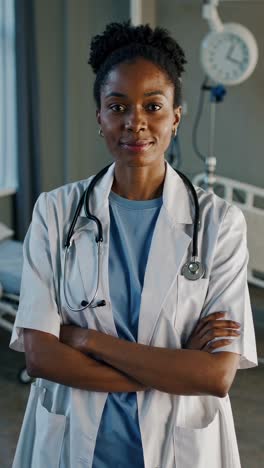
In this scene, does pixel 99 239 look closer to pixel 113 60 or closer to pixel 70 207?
pixel 70 207

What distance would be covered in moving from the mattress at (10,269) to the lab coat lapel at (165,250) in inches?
68.8

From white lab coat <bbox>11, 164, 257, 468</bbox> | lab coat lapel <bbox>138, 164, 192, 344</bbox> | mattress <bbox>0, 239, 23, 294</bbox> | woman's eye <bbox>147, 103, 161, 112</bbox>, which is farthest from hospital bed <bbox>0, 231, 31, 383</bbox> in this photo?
woman's eye <bbox>147, 103, 161, 112</bbox>

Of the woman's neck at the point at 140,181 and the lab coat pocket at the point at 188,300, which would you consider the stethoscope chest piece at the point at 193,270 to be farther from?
the woman's neck at the point at 140,181

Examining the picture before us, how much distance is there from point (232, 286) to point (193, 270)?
85 mm

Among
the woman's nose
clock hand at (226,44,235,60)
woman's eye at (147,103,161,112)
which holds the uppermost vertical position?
woman's eye at (147,103,161,112)

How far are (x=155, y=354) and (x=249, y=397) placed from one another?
1844 millimetres

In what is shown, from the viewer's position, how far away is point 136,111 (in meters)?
1.03

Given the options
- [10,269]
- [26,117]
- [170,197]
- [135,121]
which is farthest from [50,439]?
[26,117]

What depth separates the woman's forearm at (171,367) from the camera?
1.00 metres

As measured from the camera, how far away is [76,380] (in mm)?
1035

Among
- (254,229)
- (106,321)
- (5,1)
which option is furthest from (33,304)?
(5,1)

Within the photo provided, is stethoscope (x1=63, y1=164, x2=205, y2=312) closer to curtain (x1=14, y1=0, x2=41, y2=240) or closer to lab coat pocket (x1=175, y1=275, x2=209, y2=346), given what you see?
lab coat pocket (x1=175, y1=275, x2=209, y2=346)

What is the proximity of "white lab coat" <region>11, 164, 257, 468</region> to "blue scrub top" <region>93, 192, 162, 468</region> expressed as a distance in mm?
17

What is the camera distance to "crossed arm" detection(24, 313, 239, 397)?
3.28ft
